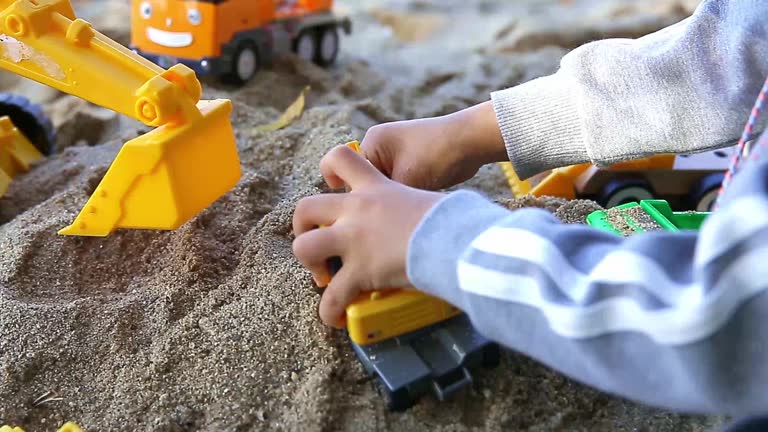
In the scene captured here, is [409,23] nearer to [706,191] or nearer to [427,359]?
[706,191]

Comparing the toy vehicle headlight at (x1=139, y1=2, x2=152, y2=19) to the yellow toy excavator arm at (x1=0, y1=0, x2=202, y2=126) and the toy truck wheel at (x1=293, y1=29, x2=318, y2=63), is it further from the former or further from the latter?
the yellow toy excavator arm at (x1=0, y1=0, x2=202, y2=126)

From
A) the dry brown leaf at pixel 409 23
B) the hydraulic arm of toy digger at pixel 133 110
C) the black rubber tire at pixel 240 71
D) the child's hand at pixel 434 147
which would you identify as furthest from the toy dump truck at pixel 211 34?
the child's hand at pixel 434 147

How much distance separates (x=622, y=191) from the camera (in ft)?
4.58

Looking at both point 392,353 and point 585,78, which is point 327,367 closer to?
point 392,353

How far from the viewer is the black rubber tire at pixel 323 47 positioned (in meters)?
2.32

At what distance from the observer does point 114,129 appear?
5.89ft

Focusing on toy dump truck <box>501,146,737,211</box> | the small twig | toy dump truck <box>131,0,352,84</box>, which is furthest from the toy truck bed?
toy dump truck <box>131,0,352,84</box>

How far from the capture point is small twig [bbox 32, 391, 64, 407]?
0.89 metres

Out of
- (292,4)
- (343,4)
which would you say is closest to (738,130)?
(292,4)

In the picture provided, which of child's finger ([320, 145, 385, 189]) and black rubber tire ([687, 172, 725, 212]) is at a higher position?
child's finger ([320, 145, 385, 189])

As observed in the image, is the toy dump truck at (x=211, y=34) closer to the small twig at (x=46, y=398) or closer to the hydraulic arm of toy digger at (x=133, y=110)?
the hydraulic arm of toy digger at (x=133, y=110)

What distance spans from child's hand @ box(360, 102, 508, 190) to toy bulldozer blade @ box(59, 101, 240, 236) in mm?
211

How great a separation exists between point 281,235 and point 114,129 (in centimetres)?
90

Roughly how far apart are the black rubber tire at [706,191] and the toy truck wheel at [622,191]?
0.10 m
